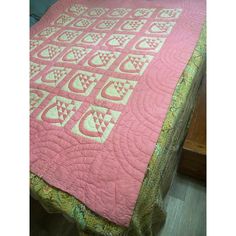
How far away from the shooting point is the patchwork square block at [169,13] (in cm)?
130

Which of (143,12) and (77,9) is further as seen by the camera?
(77,9)

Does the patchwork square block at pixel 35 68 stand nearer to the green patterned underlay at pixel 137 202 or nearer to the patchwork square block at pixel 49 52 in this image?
the patchwork square block at pixel 49 52

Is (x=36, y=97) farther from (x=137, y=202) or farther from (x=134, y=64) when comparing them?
(x=137, y=202)

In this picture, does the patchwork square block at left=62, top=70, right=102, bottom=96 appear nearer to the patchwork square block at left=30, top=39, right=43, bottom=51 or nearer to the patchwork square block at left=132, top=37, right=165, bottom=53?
the patchwork square block at left=132, top=37, right=165, bottom=53

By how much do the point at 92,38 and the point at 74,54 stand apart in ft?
0.60

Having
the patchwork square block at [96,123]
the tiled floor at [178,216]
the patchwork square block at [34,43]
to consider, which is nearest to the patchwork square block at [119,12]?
the patchwork square block at [34,43]

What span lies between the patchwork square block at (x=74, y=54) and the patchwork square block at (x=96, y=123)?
40 centimetres

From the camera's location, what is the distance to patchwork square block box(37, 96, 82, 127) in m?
0.85

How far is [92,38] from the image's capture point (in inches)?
50.4

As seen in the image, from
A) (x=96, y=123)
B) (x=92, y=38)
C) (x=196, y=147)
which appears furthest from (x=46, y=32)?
(x=196, y=147)

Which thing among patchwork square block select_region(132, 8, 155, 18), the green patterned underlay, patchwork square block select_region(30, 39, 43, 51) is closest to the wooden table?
the green patterned underlay

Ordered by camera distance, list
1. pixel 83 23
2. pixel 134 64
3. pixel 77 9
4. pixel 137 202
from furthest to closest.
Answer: pixel 77 9, pixel 83 23, pixel 134 64, pixel 137 202

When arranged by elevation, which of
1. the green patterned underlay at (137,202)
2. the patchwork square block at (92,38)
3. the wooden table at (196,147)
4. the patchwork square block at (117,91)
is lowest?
the wooden table at (196,147)
